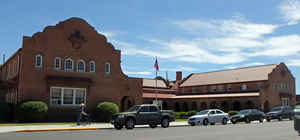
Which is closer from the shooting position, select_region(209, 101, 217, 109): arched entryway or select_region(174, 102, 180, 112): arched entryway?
select_region(209, 101, 217, 109): arched entryway

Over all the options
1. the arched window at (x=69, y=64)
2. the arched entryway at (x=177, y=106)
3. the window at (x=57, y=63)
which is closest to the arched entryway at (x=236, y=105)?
the arched entryway at (x=177, y=106)

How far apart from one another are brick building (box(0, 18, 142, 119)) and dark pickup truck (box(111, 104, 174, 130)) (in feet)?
32.4

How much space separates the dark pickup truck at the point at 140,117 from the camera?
20922 millimetres

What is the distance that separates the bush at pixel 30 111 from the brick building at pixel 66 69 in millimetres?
1456

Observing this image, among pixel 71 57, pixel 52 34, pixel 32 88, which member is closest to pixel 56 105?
pixel 32 88

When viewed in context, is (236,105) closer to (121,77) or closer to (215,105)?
(215,105)

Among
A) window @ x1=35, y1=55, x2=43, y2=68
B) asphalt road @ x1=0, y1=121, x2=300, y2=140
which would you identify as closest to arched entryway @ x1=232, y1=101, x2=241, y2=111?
window @ x1=35, y1=55, x2=43, y2=68

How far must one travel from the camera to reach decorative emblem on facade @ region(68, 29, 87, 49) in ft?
100

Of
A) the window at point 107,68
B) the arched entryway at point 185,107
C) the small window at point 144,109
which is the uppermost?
the window at point 107,68

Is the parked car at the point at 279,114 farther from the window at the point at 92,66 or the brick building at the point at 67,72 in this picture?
the window at the point at 92,66

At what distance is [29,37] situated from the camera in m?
28.2

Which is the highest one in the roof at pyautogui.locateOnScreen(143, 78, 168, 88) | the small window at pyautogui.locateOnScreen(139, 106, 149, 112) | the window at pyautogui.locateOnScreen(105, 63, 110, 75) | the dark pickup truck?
the window at pyautogui.locateOnScreen(105, 63, 110, 75)

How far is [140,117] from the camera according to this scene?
2177 cm

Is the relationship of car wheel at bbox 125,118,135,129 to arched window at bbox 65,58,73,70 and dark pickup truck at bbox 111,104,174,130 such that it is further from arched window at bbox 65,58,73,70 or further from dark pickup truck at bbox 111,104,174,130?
arched window at bbox 65,58,73,70
